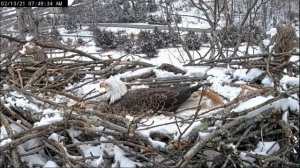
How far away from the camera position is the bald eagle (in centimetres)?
360

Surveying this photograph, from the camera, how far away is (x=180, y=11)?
59.5 ft

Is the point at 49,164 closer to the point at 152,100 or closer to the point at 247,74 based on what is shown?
the point at 152,100

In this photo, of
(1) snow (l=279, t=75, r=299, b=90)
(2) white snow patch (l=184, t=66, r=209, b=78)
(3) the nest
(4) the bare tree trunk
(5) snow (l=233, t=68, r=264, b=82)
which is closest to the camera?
(3) the nest

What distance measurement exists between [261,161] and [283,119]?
0.36 meters

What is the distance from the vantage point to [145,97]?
366cm

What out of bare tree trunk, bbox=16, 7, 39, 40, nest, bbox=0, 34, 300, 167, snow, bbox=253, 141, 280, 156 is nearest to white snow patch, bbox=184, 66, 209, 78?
nest, bbox=0, 34, 300, 167

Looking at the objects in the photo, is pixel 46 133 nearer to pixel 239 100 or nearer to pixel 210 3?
pixel 239 100

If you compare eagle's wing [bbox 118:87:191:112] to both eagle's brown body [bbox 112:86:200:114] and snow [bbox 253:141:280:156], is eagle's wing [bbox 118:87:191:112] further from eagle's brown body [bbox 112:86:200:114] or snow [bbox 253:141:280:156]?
snow [bbox 253:141:280:156]

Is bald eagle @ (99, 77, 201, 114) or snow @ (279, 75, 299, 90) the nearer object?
snow @ (279, 75, 299, 90)

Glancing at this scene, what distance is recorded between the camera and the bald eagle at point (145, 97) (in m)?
3.60

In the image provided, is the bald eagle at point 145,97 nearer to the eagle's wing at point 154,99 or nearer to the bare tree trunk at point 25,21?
the eagle's wing at point 154,99

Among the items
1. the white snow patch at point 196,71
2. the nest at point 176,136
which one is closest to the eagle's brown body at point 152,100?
the nest at point 176,136

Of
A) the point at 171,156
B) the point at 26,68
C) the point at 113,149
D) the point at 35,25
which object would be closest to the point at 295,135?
the point at 171,156

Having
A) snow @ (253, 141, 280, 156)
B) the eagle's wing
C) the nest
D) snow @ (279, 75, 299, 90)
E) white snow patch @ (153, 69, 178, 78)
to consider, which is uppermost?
snow @ (279, 75, 299, 90)
